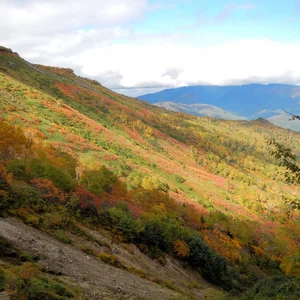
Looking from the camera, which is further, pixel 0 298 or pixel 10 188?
pixel 10 188

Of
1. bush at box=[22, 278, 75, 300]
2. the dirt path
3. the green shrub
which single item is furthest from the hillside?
the dirt path

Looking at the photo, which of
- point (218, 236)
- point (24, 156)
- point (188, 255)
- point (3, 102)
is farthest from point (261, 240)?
point (3, 102)

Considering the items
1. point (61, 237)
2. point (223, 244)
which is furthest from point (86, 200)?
point (223, 244)

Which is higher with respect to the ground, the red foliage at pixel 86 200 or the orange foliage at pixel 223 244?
the red foliage at pixel 86 200

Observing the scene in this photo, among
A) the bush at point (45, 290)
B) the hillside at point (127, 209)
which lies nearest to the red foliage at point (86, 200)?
the hillside at point (127, 209)

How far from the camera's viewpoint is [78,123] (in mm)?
79438

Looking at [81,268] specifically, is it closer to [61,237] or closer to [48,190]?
[61,237]

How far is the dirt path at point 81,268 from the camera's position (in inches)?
661

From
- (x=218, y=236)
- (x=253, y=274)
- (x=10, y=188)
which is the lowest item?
(x=253, y=274)

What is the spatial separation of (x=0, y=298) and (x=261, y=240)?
65.3m

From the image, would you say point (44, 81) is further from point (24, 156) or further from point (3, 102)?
point (24, 156)

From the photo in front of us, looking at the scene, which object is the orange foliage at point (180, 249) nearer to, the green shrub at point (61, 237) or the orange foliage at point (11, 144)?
the green shrub at point (61, 237)

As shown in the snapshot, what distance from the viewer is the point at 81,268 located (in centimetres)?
1873

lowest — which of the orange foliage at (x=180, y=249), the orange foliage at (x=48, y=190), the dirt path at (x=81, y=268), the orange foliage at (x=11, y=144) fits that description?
the orange foliage at (x=180, y=249)
